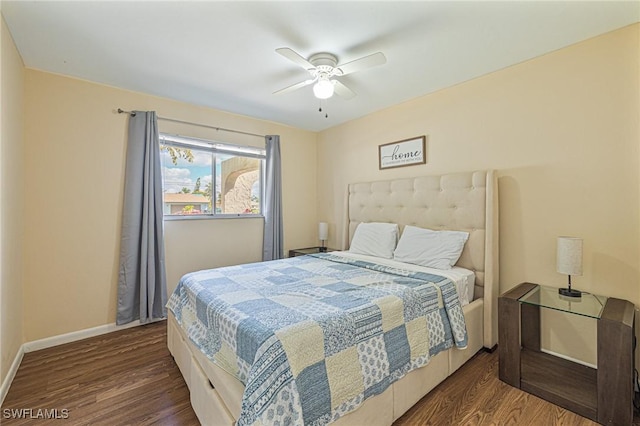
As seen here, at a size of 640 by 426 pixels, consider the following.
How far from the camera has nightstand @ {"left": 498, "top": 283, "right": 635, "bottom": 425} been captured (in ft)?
5.09

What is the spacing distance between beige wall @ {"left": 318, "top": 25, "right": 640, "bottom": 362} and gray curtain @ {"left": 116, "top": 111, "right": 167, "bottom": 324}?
120 inches

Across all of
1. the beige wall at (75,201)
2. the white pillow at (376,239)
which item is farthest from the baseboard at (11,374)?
the white pillow at (376,239)

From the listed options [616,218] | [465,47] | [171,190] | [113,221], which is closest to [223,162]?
[171,190]

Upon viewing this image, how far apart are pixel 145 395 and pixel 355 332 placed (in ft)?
5.13

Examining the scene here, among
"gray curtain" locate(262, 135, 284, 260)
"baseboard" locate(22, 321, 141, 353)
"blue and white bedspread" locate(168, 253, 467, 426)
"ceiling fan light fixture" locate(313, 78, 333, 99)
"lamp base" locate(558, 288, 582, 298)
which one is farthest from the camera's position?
"gray curtain" locate(262, 135, 284, 260)

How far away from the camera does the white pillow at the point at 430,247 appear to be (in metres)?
2.54

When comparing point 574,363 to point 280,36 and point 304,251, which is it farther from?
point 280,36

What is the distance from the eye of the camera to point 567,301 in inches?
77.2

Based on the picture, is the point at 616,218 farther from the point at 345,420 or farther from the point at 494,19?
the point at 345,420

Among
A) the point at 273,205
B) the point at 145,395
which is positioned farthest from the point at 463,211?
the point at 145,395

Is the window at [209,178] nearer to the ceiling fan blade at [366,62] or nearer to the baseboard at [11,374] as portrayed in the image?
the baseboard at [11,374]

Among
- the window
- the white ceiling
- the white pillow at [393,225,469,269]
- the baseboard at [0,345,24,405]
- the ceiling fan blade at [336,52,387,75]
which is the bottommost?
the baseboard at [0,345,24,405]

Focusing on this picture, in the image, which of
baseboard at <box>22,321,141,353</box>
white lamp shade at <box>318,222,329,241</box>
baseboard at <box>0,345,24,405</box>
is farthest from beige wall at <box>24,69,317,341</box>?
white lamp shade at <box>318,222,329,241</box>

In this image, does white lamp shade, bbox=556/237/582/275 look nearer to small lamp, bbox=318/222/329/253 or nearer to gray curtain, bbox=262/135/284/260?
small lamp, bbox=318/222/329/253
